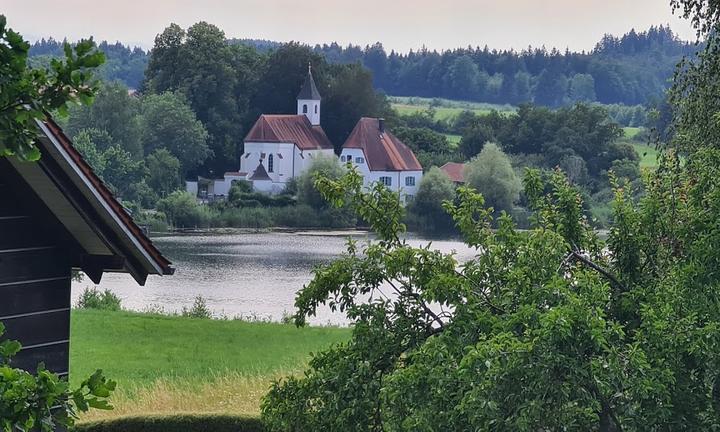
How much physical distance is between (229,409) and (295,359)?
6.22m

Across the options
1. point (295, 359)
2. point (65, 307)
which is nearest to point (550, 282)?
point (65, 307)

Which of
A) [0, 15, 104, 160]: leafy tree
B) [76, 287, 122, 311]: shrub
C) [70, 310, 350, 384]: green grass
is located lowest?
[76, 287, 122, 311]: shrub

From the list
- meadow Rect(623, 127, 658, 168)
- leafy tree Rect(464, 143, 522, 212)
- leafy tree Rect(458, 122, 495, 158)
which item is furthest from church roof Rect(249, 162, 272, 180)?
meadow Rect(623, 127, 658, 168)

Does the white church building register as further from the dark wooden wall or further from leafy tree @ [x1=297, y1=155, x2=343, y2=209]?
the dark wooden wall

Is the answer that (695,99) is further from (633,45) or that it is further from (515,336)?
(633,45)

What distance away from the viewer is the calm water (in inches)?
1265

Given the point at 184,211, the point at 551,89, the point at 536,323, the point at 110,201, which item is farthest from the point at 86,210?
the point at 551,89

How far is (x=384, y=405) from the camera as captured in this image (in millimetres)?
7652

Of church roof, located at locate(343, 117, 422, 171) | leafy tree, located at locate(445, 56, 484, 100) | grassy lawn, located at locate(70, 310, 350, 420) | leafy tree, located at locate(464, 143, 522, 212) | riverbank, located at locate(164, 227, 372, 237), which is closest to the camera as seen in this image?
grassy lawn, located at locate(70, 310, 350, 420)

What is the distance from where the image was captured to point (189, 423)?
12.4 m

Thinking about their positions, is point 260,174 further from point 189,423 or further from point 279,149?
point 189,423

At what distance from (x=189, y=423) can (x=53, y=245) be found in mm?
5635

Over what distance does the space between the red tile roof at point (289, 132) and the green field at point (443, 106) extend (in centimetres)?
2166

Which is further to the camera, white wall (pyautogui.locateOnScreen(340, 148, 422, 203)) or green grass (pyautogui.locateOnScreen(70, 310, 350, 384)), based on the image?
white wall (pyautogui.locateOnScreen(340, 148, 422, 203))
